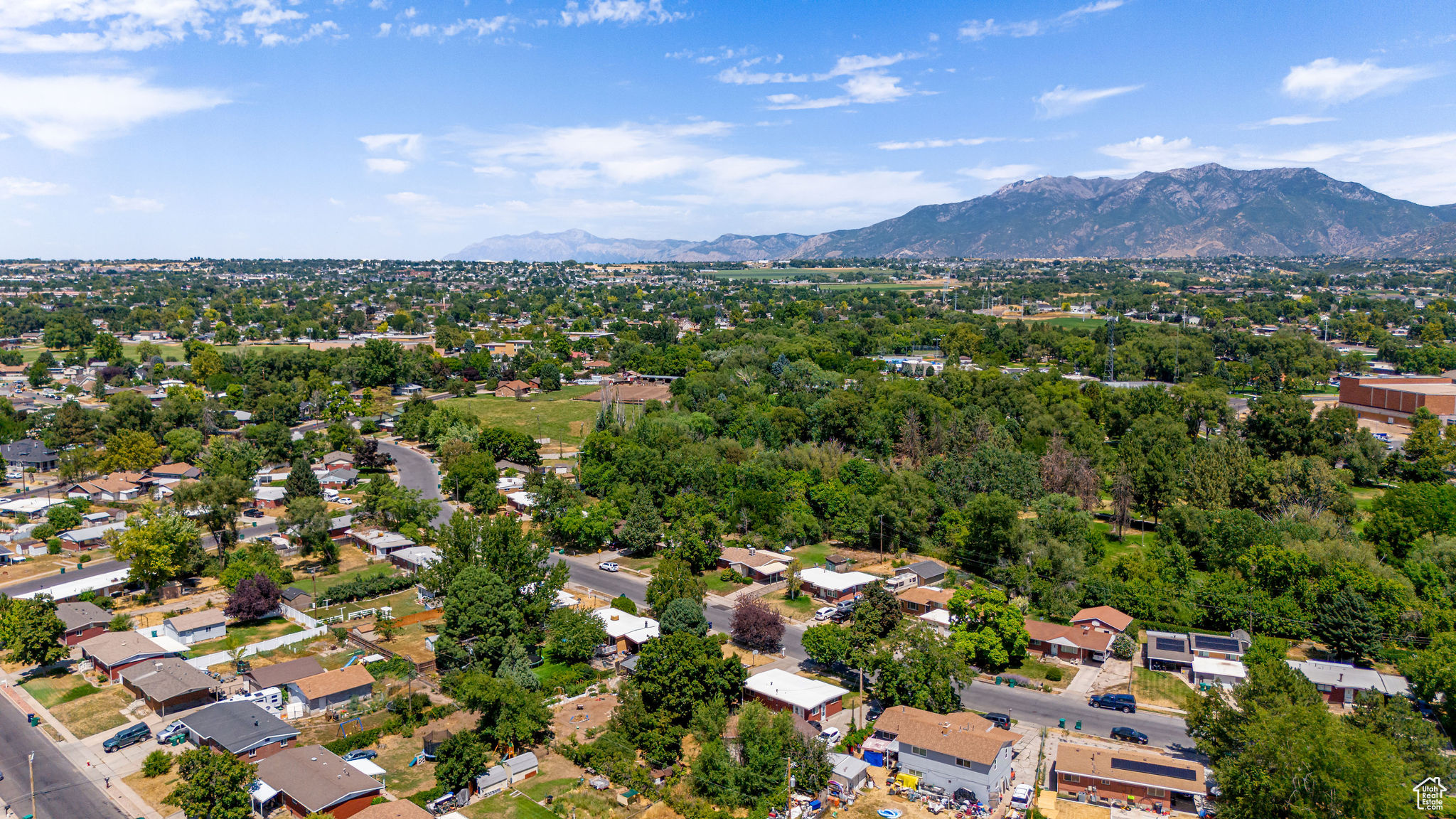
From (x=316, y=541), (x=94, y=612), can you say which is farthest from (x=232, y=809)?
(x=316, y=541)

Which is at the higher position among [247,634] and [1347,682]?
[247,634]

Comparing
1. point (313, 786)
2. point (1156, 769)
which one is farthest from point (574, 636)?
point (1156, 769)

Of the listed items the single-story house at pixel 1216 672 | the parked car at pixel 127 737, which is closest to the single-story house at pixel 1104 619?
the single-story house at pixel 1216 672

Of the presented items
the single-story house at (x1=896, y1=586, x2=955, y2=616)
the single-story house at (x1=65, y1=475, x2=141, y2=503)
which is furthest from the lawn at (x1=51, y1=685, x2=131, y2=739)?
the single-story house at (x1=896, y1=586, x2=955, y2=616)

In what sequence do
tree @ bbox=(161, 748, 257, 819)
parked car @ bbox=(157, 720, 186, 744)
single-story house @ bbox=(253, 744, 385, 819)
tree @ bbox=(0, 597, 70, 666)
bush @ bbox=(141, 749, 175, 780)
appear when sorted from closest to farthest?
tree @ bbox=(161, 748, 257, 819) < single-story house @ bbox=(253, 744, 385, 819) < bush @ bbox=(141, 749, 175, 780) < parked car @ bbox=(157, 720, 186, 744) < tree @ bbox=(0, 597, 70, 666)

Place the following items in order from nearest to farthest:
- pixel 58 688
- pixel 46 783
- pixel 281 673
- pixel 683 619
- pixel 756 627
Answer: pixel 46 783
pixel 281 673
pixel 58 688
pixel 683 619
pixel 756 627

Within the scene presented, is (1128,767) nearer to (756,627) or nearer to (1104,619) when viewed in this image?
(1104,619)

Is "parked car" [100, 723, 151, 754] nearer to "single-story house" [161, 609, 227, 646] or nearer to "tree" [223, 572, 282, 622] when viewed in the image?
"single-story house" [161, 609, 227, 646]
